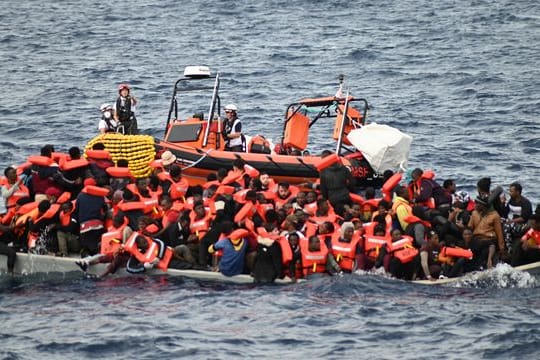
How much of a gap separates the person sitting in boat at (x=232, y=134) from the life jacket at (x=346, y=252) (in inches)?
233

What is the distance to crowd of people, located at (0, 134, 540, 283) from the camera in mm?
25344

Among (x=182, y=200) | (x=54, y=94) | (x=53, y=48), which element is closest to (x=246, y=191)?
(x=182, y=200)

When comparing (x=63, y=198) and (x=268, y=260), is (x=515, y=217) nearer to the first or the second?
(x=268, y=260)

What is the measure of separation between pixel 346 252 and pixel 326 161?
2.94 metres

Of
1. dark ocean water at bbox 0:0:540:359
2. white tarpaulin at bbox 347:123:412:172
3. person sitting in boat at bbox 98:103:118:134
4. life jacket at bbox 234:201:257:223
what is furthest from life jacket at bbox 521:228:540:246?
person sitting in boat at bbox 98:103:118:134

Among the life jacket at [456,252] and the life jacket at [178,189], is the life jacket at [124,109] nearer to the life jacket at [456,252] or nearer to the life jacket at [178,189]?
the life jacket at [178,189]

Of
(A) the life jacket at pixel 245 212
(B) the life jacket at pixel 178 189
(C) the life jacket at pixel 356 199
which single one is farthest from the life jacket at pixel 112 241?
(C) the life jacket at pixel 356 199

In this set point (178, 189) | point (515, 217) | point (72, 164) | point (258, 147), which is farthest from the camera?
point (258, 147)

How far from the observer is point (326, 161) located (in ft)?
91.1

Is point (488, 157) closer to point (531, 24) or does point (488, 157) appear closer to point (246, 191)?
point (246, 191)

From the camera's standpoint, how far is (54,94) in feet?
155

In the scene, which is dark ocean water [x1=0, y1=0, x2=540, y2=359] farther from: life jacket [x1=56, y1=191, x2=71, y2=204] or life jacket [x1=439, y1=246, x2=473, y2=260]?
life jacket [x1=56, y1=191, x2=71, y2=204]

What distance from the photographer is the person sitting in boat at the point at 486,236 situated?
25.6 metres

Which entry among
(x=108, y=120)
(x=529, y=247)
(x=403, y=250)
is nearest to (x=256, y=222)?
(x=403, y=250)
